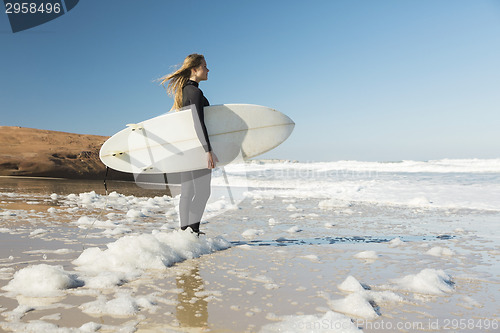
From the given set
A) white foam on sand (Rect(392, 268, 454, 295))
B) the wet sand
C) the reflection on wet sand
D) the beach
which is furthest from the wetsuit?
white foam on sand (Rect(392, 268, 454, 295))

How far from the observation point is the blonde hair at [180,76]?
3.58 meters

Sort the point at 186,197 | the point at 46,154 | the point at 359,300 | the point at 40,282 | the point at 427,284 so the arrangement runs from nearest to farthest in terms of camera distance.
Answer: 1. the point at 359,300
2. the point at 40,282
3. the point at 427,284
4. the point at 186,197
5. the point at 46,154

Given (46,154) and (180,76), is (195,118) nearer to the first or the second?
(180,76)

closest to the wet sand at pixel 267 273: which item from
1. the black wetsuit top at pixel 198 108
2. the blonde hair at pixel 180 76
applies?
the black wetsuit top at pixel 198 108

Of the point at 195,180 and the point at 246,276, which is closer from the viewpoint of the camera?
the point at 246,276

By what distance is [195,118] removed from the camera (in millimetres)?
3424

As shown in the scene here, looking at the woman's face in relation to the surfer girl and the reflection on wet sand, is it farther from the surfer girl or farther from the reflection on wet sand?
the reflection on wet sand

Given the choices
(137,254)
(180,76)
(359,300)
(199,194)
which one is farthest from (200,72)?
(359,300)

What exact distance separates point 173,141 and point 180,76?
91 cm

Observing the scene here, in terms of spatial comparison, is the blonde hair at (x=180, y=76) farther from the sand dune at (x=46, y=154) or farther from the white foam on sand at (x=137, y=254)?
the sand dune at (x=46, y=154)

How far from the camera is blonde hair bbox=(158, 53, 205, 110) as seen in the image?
3582mm

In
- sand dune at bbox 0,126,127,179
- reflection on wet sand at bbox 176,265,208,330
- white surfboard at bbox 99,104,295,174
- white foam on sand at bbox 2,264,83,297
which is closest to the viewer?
reflection on wet sand at bbox 176,265,208,330

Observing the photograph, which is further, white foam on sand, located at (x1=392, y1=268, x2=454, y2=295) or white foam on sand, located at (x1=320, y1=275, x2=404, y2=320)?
white foam on sand, located at (x1=392, y1=268, x2=454, y2=295)

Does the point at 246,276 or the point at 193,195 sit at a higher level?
the point at 193,195
